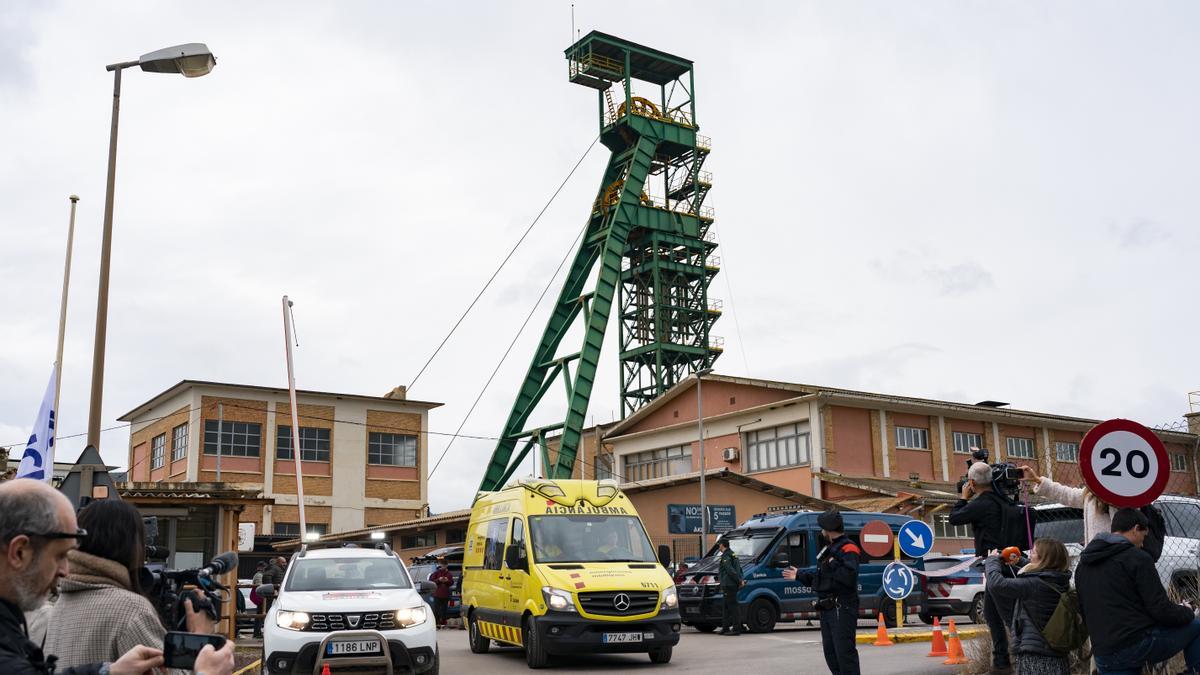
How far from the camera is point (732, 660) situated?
624 inches

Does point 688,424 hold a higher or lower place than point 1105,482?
higher

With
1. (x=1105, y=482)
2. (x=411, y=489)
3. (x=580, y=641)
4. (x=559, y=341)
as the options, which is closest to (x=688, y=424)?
(x=559, y=341)

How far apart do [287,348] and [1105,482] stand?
28887 mm

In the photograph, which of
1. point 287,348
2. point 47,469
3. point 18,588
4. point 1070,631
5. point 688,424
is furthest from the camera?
point 688,424

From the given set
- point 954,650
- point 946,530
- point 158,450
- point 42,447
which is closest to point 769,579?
point 954,650

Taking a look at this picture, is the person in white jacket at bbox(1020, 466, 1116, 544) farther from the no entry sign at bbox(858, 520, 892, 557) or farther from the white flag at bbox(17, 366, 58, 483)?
the white flag at bbox(17, 366, 58, 483)

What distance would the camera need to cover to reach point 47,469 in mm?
13914

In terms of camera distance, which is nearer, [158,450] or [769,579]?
[769,579]

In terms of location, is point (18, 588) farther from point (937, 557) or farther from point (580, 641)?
point (937, 557)

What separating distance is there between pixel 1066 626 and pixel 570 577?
868cm

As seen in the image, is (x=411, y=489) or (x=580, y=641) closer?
(x=580, y=641)

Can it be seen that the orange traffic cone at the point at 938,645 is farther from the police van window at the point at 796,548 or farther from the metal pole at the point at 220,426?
the metal pole at the point at 220,426

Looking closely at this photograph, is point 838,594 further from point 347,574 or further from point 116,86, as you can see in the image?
Answer: point 116,86

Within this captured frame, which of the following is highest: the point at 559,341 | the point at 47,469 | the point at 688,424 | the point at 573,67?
the point at 573,67
